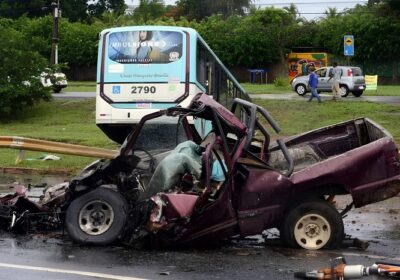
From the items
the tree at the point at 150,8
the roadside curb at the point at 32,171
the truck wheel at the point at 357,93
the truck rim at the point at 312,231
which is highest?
the tree at the point at 150,8

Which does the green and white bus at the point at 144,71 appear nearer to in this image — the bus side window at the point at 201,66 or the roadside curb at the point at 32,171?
the bus side window at the point at 201,66

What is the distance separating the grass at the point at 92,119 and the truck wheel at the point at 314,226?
10.6 meters

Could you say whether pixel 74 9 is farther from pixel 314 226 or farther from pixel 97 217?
pixel 314 226

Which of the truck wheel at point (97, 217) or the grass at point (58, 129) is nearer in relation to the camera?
the truck wheel at point (97, 217)

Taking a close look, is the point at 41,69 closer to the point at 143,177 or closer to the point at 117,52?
the point at 117,52

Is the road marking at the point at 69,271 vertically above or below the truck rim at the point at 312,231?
below

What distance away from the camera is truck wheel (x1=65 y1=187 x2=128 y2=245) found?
805 cm

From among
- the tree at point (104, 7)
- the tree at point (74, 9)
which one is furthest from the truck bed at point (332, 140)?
the tree at point (104, 7)

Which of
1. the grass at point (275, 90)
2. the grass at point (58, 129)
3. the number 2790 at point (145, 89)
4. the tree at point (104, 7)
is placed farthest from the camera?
the tree at point (104, 7)

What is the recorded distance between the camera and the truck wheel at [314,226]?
808 centimetres

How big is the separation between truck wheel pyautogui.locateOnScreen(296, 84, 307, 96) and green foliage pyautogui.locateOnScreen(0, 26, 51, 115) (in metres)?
13.5

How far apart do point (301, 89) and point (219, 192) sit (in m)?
29.7

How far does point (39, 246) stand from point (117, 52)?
1053 cm

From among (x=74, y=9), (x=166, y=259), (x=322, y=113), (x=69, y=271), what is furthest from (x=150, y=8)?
(x=69, y=271)
